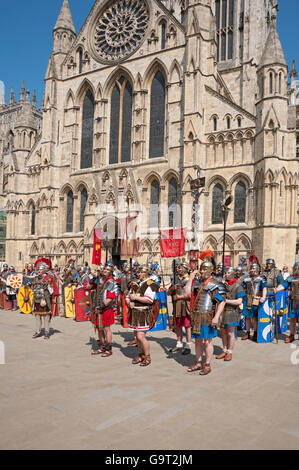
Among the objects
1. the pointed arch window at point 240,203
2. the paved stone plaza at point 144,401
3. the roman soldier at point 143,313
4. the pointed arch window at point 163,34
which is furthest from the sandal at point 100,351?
the pointed arch window at point 163,34

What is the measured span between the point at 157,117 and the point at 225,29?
59.0ft

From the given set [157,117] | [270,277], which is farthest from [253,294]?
[157,117]

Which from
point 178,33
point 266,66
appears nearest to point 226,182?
point 266,66

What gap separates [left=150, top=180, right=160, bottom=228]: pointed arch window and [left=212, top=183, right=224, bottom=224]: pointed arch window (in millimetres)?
3954

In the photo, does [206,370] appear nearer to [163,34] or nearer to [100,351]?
[100,351]

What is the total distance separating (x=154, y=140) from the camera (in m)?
27.1

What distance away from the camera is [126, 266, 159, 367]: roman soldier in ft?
22.5

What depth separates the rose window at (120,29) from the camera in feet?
93.8

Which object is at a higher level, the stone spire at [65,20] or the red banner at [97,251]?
the stone spire at [65,20]

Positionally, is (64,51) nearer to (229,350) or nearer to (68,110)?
(68,110)

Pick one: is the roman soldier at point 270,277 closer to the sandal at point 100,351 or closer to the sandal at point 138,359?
the sandal at point 138,359

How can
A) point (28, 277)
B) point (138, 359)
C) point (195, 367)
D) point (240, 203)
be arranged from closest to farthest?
point (195, 367)
point (138, 359)
point (28, 277)
point (240, 203)

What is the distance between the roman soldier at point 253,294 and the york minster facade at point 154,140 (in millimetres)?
10600

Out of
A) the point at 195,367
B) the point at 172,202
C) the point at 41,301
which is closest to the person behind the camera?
the point at 195,367
